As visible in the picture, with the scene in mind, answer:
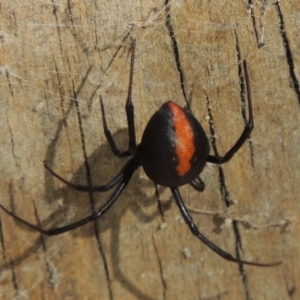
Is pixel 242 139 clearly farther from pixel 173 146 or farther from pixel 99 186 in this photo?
pixel 99 186

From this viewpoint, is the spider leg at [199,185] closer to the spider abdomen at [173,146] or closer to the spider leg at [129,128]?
the spider abdomen at [173,146]

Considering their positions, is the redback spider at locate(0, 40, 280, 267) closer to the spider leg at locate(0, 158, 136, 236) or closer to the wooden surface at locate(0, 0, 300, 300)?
the spider leg at locate(0, 158, 136, 236)

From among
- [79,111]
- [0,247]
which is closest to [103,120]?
[79,111]

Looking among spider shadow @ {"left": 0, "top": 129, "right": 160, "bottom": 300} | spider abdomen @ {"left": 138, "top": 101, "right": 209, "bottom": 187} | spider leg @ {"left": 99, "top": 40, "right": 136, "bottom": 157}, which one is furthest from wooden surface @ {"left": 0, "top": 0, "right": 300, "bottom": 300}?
spider abdomen @ {"left": 138, "top": 101, "right": 209, "bottom": 187}

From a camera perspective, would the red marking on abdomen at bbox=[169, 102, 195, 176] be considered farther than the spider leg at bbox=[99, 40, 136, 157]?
No

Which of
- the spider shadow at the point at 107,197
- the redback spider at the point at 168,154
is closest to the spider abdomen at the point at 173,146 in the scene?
the redback spider at the point at 168,154
